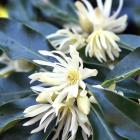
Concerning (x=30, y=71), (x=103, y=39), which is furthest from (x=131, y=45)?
(x=30, y=71)

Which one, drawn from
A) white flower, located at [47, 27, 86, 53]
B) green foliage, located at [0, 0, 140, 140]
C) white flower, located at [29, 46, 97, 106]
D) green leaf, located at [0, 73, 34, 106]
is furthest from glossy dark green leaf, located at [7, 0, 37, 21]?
white flower, located at [29, 46, 97, 106]

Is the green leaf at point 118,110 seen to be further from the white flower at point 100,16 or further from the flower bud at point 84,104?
the white flower at point 100,16

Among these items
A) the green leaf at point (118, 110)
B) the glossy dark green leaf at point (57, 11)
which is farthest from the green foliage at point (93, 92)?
the glossy dark green leaf at point (57, 11)

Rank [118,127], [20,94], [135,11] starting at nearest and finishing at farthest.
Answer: [118,127], [20,94], [135,11]

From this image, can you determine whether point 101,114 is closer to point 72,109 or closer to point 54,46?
point 72,109

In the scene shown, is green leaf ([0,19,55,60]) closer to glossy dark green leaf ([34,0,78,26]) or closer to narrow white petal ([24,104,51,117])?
narrow white petal ([24,104,51,117])

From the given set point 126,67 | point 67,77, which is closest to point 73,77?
point 67,77
